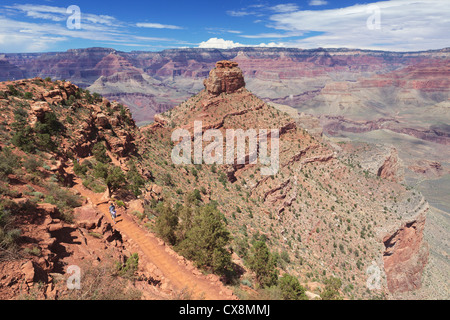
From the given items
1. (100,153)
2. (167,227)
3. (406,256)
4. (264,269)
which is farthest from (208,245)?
(406,256)

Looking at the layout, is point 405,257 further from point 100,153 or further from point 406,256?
point 100,153

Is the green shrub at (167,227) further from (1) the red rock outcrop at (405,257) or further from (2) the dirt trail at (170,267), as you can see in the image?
(1) the red rock outcrop at (405,257)

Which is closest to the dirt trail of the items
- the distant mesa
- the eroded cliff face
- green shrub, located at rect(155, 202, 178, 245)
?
green shrub, located at rect(155, 202, 178, 245)

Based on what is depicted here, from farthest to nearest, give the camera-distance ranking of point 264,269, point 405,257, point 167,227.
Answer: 1. point 405,257
2. point 264,269
3. point 167,227

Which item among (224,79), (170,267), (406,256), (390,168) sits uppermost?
(224,79)

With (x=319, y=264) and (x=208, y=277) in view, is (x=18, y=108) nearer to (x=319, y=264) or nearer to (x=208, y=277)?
(x=208, y=277)

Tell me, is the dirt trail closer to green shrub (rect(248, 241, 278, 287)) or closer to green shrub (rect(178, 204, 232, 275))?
green shrub (rect(178, 204, 232, 275))
